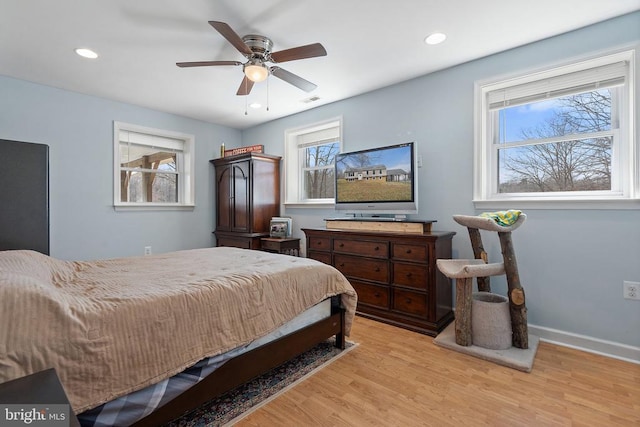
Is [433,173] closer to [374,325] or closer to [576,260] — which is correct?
[576,260]

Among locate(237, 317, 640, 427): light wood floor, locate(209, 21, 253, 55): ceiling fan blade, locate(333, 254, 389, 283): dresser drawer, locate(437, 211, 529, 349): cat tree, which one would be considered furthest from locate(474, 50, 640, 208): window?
locate(209, 21, 253, 55): ceiling fan blade

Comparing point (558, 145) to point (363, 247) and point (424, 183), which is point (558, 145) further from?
point (363, 247)

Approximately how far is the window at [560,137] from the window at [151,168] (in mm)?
3949

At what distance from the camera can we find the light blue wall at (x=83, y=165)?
10.5 ft

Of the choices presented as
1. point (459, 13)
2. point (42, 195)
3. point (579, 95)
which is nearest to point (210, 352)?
point (42, 195)

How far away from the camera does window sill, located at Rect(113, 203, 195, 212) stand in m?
3.86

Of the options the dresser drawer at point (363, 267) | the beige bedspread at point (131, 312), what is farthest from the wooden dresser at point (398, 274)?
the beige bedspread at point (131, 312)

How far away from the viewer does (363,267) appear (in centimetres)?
303

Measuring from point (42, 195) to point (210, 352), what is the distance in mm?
2491

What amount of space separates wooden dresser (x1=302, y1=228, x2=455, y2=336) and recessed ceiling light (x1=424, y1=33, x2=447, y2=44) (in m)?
1.61

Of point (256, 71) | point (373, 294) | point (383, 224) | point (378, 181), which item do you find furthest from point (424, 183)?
point (256, 71)

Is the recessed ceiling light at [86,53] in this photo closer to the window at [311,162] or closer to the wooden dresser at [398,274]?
the window at [311,162]

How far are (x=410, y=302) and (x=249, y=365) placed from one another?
5.28 ft

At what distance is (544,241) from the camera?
8.13 ft
